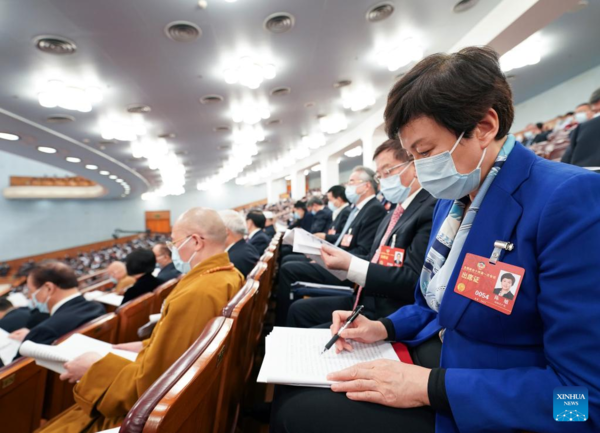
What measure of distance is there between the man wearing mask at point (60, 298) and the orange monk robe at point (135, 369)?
0.88 m

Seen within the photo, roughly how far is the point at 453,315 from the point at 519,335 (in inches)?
5.4

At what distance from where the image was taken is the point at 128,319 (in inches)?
74.9

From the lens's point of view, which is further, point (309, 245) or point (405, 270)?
point (309, 245)

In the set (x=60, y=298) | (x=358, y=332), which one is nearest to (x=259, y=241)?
(x=60, y=298)

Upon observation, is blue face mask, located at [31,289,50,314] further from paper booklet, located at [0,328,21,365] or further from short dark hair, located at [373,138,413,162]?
short dark hair, located at [373,138,413,162]

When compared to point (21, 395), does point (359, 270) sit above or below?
above

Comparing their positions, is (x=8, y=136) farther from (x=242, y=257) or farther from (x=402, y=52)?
(x=402, y=52)

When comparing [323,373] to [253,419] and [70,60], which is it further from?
[70,60]

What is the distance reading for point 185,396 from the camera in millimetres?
597

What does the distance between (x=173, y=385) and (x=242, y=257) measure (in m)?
2.35

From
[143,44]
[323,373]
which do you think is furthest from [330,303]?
[143,44]

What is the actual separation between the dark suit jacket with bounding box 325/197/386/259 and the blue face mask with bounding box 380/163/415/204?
506 mm

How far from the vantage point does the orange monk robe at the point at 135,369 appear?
3.56 ft

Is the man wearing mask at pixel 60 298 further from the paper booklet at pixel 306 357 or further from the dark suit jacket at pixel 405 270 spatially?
the dark suit jacket at pixel 405 270
